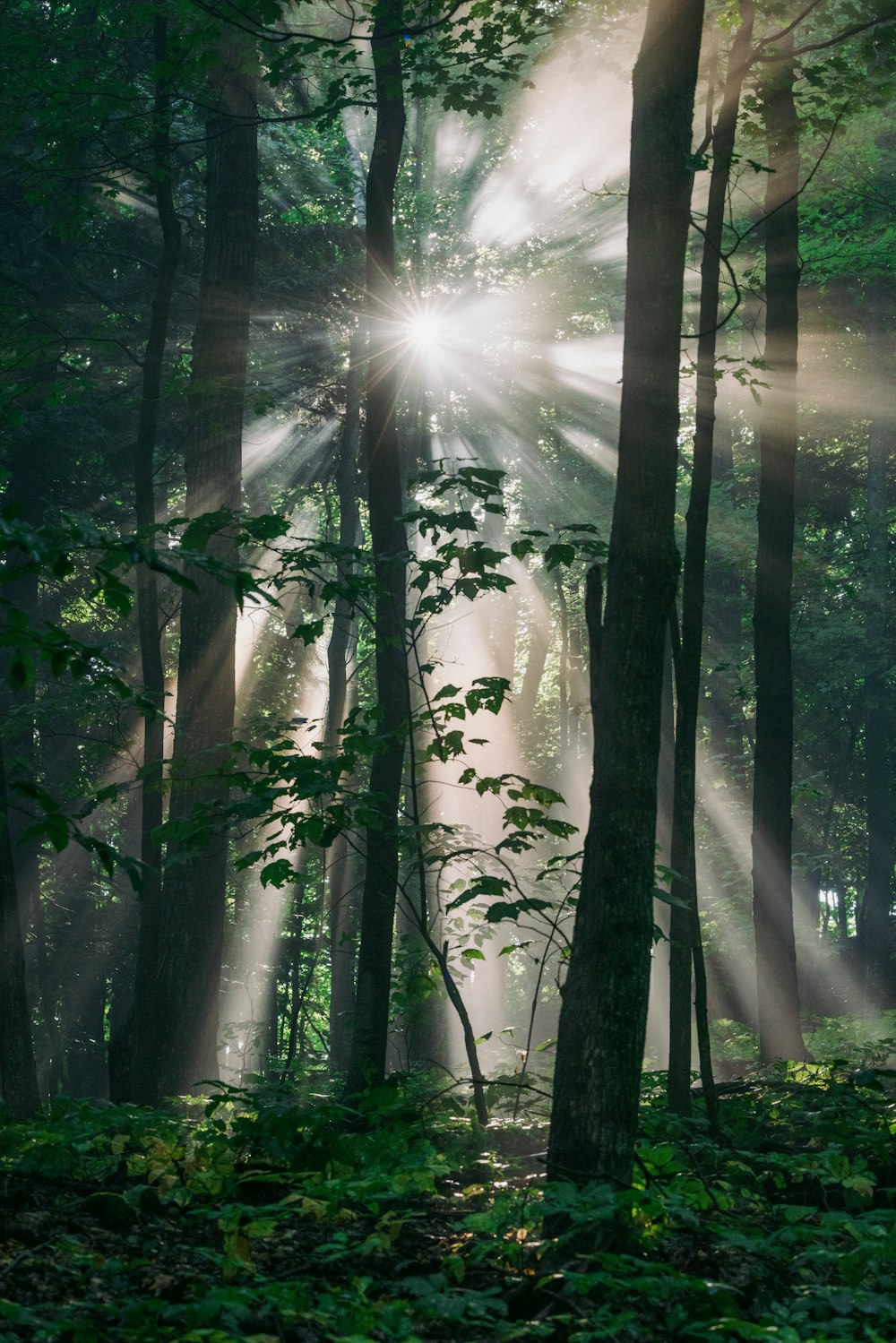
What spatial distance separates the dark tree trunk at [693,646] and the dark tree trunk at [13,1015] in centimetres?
421

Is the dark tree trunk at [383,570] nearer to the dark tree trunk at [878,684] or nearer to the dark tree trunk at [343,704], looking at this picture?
the dark tree trunk at [343,704]

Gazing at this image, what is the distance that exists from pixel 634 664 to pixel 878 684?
22779 millimetres

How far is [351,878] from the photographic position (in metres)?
22.7

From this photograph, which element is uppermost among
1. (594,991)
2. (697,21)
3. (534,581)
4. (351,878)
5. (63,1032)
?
(534,581)

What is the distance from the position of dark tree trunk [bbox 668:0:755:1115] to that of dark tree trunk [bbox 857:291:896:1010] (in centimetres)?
1942

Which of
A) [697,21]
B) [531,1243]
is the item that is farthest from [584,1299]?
[697,21]

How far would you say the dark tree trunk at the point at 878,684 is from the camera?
24.8 metres

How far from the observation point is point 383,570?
754 cm

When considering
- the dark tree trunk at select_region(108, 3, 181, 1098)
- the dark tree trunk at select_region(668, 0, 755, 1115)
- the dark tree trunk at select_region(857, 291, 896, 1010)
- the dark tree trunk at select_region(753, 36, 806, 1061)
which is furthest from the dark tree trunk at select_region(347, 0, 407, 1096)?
the dark tree trunk at select_region(857, 291, 896, 1010)

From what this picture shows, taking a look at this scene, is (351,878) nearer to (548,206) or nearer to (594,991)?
(548,206)

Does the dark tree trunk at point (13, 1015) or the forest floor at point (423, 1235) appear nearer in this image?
the forest floor at point (423, 1235)

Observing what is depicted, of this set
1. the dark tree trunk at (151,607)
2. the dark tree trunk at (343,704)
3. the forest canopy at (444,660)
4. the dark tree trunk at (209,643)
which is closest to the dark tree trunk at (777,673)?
the forest canopy at (444,660)

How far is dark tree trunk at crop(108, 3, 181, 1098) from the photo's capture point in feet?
33.1

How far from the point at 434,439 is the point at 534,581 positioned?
5882 mm
